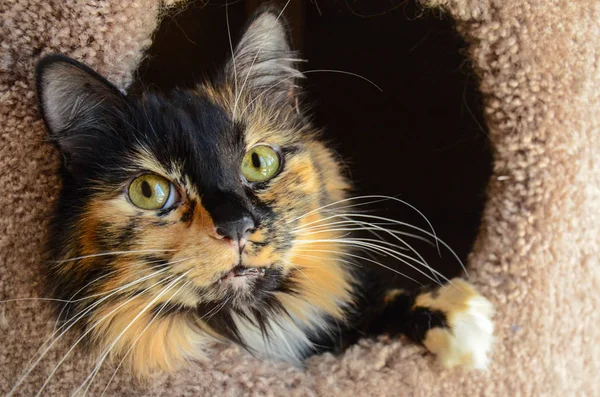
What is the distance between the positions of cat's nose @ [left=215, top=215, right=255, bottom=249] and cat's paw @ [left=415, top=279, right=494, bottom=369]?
453 mm

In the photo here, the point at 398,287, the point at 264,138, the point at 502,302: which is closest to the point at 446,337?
the point at 502,302

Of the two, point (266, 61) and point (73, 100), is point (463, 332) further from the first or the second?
point (73, 100)

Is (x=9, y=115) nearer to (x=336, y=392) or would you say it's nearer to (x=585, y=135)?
(x=336, y=392)

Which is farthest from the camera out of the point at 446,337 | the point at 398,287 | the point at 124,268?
the point at 398,287

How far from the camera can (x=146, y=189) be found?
1.01 meters

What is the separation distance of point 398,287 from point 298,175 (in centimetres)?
44

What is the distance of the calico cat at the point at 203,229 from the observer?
3.13 ft

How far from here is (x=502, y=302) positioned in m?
1.13

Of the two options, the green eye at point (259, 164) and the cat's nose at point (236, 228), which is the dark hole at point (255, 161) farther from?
the cat's nose at point (236, 228)

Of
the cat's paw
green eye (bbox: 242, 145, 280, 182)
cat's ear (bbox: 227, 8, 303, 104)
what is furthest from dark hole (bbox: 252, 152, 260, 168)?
the cat's paw

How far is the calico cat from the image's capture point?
0.95 m

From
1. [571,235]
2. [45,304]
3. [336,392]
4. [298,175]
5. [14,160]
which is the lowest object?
[336,392]

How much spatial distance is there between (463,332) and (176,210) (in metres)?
0.59

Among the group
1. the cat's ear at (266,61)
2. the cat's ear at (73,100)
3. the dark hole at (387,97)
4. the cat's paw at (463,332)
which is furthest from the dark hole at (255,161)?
the dark hole at (387,97)
